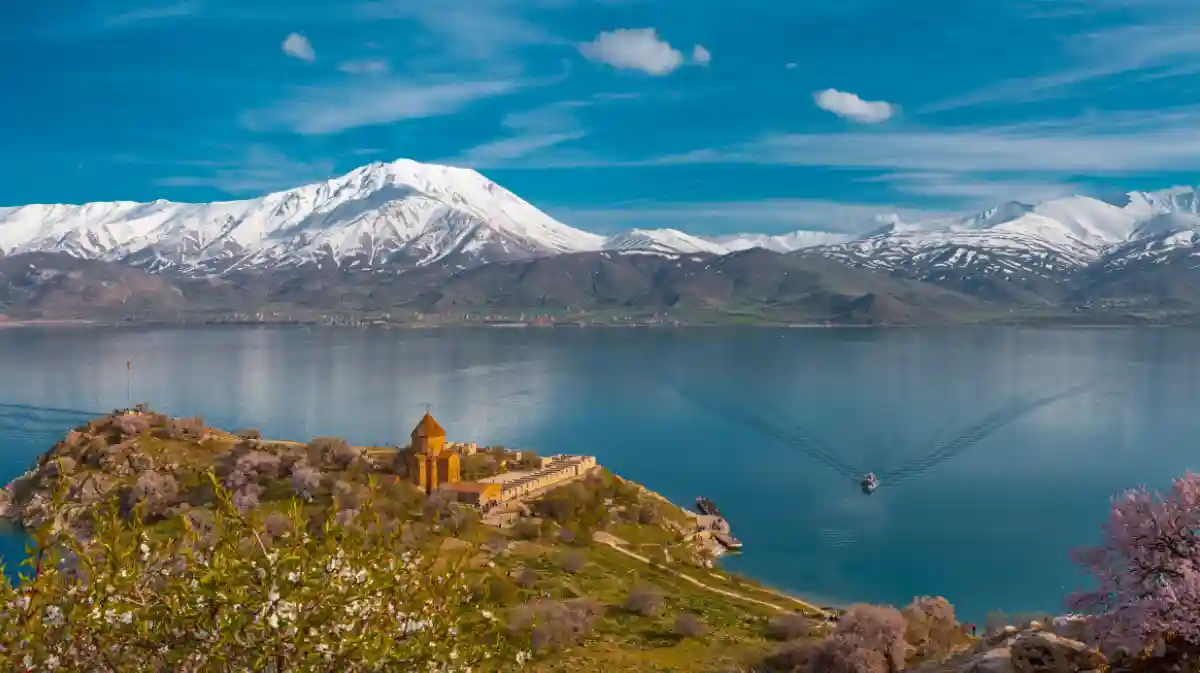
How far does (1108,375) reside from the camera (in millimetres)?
123625

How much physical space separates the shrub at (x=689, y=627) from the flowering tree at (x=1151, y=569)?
1805cm

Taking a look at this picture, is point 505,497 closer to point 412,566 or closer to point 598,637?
point 598,637

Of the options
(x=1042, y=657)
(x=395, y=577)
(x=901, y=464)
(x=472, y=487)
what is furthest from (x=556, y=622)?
(x=901, y=464)

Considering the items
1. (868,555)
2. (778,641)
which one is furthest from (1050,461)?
(778,641)

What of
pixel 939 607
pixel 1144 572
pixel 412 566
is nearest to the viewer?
pixel 412 566

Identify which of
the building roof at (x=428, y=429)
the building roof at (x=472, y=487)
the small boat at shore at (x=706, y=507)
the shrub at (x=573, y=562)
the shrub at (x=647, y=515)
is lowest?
the small boat at shore at (x=706, y=507)

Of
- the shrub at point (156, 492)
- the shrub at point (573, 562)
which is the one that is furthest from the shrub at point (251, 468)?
the shrub at point (573, 562)

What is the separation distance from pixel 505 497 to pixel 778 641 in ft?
69.3

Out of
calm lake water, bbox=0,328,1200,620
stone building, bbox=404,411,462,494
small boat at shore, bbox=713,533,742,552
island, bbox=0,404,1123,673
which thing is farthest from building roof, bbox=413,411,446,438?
calm lake water, bbox=0,328,1200,620

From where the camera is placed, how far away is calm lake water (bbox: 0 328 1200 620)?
156 feet

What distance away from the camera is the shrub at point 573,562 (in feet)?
116

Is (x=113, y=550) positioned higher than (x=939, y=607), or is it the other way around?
(x=113, y=550)

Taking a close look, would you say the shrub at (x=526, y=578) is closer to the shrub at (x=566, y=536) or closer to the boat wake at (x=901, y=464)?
the shrub at (x=566, y=536)

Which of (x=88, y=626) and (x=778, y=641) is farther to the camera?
(x=778, y=641)
